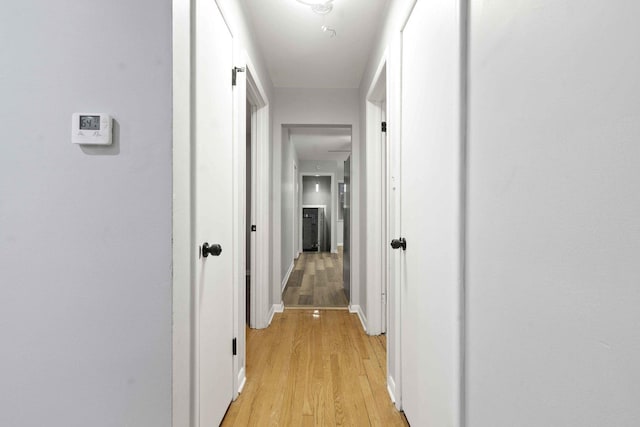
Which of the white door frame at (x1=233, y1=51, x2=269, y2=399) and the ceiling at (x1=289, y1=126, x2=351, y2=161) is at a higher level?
the ceiling at (x1=289, y1=126, x2=351, y2=161)

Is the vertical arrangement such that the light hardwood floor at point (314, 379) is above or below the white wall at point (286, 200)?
below

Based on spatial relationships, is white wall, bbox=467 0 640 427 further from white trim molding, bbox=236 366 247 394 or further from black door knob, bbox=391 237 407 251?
white trim molding, bbox=236 366 247 394

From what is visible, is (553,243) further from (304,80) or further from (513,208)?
(304,80)


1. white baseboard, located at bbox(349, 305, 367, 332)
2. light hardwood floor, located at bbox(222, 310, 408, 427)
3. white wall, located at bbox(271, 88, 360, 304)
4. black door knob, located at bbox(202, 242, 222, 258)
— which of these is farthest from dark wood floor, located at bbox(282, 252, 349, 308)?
black door knob, located at bbox(202, 242, 222, 258)

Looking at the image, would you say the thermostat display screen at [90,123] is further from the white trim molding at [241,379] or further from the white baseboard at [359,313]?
the white baseboard at [359,313]

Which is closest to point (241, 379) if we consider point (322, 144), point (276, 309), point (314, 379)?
point (314, 379)

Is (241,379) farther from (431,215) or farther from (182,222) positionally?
(431,215)

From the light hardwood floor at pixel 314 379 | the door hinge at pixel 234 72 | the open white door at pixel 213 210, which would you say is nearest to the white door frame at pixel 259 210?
the light hardwood floor at pixel 314 379

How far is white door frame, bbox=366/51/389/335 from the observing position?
291 cm

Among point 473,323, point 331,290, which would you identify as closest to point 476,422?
point 473,323

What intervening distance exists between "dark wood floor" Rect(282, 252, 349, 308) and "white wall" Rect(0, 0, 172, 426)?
9.29 ft

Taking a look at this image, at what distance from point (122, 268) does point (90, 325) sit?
212 mm

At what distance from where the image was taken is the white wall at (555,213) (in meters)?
0.52

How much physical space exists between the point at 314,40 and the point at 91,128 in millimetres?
2050
